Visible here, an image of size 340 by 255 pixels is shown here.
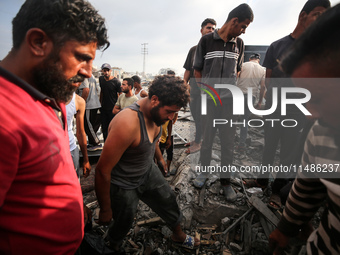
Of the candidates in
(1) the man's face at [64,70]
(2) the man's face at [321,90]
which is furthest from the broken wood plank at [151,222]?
(2) the man's face at [321,90]

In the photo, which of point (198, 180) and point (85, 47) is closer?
point (85, 47)

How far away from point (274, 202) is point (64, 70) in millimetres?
3367

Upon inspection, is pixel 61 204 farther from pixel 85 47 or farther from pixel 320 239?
pixel 320 239

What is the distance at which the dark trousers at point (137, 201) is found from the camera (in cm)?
195

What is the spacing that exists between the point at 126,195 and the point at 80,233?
0.74 m

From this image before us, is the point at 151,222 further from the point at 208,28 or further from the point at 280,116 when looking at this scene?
the point at 208,28

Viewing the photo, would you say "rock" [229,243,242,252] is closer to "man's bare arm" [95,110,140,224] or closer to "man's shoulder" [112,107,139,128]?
"man's bare arm" [95,110,140,224]

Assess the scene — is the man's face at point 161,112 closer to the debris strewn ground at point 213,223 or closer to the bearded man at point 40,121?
the bearded man at point 40,121

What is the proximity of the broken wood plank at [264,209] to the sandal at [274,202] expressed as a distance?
0.47ft

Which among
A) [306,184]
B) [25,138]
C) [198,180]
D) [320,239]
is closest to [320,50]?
[306,184]

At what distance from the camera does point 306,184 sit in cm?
125

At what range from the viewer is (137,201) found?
2.06 metres

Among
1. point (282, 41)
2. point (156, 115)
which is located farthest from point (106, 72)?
point (282, 41)

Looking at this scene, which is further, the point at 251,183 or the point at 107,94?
the point at 107,94
